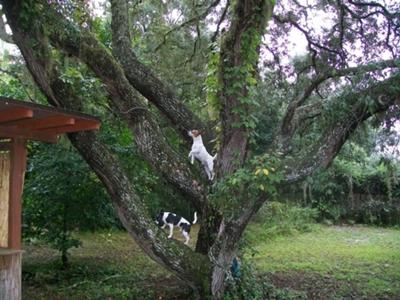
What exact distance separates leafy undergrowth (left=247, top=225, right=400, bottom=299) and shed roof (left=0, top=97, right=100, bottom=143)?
283 cm

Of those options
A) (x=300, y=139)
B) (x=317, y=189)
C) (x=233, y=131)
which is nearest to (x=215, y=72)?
(x=233, y=131)

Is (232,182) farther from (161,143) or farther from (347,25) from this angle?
(347,25)

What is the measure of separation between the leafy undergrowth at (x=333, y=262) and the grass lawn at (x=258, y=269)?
0.01 metres

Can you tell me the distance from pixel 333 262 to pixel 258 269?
188 cm

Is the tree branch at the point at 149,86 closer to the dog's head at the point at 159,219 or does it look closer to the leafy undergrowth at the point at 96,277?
the leafy undergrowth at the point at 96,277

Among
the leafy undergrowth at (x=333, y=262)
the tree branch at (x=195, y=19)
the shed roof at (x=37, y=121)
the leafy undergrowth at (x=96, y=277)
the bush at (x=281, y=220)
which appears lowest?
the leafy undergrowth at (x=333, y=262)

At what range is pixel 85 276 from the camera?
7.04m

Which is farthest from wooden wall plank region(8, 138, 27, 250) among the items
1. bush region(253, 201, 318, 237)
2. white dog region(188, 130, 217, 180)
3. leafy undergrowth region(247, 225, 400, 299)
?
A: bush region(253, 201, 318, 237)

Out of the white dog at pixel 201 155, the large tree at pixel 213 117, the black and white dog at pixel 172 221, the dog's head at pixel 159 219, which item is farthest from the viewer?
the dog's head at pixel 159 219

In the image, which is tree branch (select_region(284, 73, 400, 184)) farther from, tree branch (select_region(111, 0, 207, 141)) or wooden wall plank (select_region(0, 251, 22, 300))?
wooden wall plank (select_region(0, 251, 22, 300))

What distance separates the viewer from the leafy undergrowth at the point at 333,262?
265 inches

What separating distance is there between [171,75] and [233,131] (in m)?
4.67

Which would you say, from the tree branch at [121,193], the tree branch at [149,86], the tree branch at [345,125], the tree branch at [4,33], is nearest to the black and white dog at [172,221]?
the tree branch at [149,86]

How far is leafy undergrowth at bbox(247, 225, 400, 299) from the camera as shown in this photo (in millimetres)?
6738
